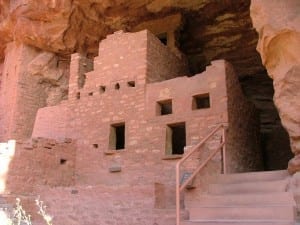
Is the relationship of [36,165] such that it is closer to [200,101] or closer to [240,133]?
[200,101]

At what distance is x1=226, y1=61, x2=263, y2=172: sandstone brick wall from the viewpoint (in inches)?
372

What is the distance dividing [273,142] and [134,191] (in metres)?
8.01

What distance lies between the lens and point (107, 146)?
36.1 ft

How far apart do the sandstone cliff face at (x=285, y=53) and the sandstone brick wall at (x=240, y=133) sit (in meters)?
2.26

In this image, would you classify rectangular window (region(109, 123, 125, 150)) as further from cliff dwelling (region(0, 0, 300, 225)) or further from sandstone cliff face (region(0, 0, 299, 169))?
sandstone cliff face (region(0, 0, 299, 169))

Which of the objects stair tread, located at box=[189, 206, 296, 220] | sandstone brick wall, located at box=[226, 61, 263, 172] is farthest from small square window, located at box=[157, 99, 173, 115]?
stair tread, located at box=[189, 206, 296, 220]

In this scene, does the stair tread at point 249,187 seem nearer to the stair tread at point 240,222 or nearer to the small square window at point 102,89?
the stair tread at point 240,222

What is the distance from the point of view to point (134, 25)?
14.8m

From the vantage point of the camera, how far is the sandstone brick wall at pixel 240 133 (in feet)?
31.0

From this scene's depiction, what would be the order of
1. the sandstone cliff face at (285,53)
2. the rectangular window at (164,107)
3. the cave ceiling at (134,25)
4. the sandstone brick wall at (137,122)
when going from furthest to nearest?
the cave ceiling at (134,25), the rectangular window at (164,107), the sandstone brick wall at (137,122), the sandstone cliff face at (285,53)

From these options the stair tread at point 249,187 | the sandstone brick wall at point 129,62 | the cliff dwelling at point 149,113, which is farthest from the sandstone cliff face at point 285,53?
the sandstone brick wall at point 129,62

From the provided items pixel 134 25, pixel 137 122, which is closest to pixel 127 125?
pixel 137 122

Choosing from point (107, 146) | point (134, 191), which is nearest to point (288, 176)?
point (134, 191)

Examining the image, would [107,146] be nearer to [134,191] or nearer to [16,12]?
[134,191]
